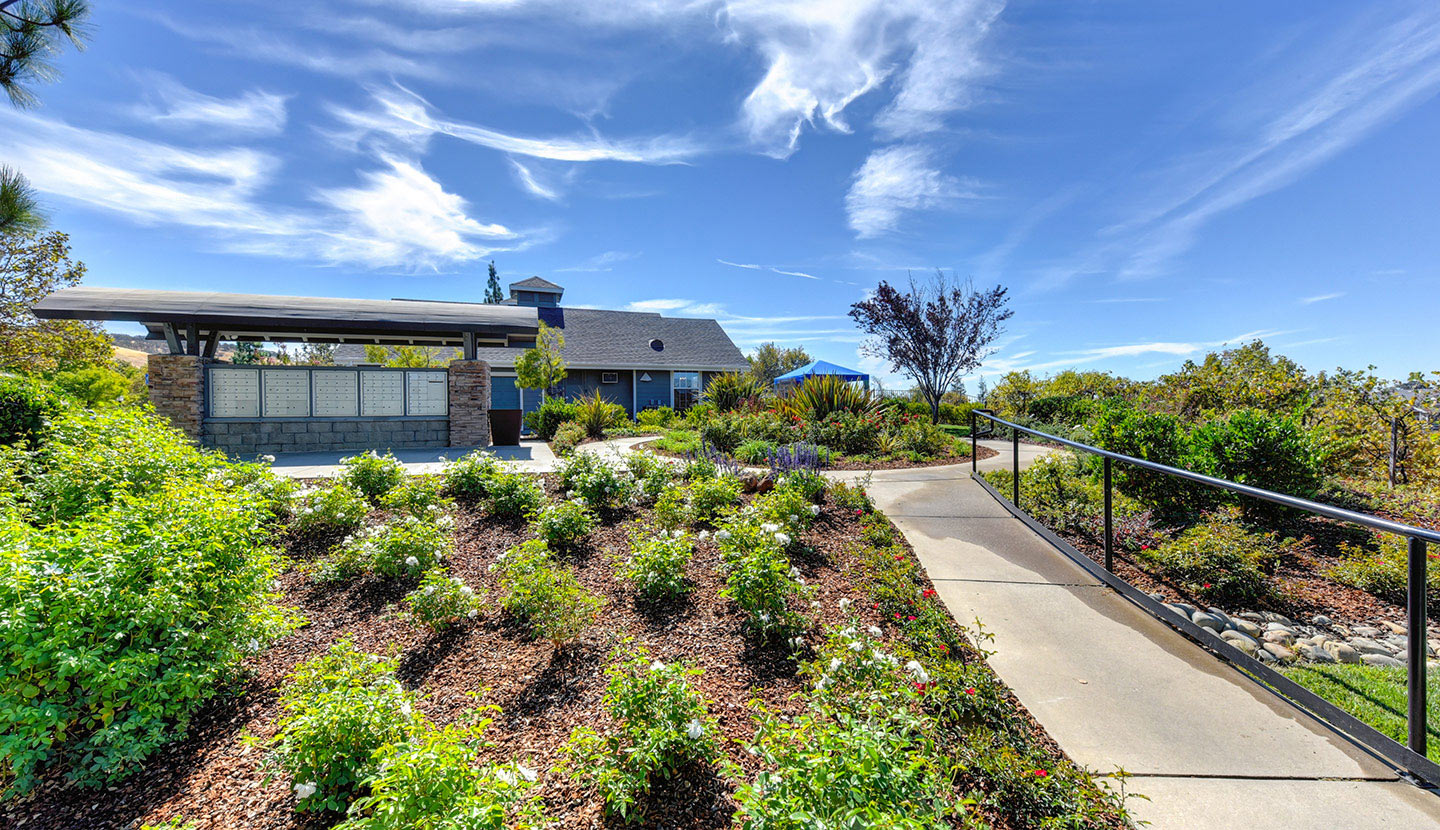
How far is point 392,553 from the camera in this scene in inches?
143

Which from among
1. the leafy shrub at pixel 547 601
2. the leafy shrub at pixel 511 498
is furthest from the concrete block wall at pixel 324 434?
the leafy shrub at pixel 547 601

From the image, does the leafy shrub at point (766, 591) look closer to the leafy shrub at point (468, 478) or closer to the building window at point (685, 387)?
the leafy shrub at point (468, 478)

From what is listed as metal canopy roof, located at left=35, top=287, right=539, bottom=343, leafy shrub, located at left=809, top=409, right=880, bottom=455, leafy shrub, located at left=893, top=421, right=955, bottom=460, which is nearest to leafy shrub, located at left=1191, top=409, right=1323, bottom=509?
leafy shrub, located at left=893, top=421, right=955, bottom=460

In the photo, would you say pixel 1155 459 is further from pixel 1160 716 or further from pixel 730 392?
pixel 730 392

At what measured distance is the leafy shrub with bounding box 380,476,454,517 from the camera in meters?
4.56

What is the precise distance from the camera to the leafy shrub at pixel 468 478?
17.6 feet

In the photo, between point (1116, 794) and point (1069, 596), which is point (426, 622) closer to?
point (1116, 794)

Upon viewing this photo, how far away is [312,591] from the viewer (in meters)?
3.68

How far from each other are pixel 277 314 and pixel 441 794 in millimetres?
11473

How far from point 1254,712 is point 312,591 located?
525cm

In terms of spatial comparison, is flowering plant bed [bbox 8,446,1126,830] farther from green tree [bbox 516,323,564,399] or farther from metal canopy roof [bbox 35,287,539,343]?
green tree [bbox 516,323,564,399]

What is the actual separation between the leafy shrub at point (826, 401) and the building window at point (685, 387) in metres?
11.6

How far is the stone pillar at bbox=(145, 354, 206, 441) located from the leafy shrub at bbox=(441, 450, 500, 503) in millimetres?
7589

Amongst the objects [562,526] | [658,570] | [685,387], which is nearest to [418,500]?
[562,526]
